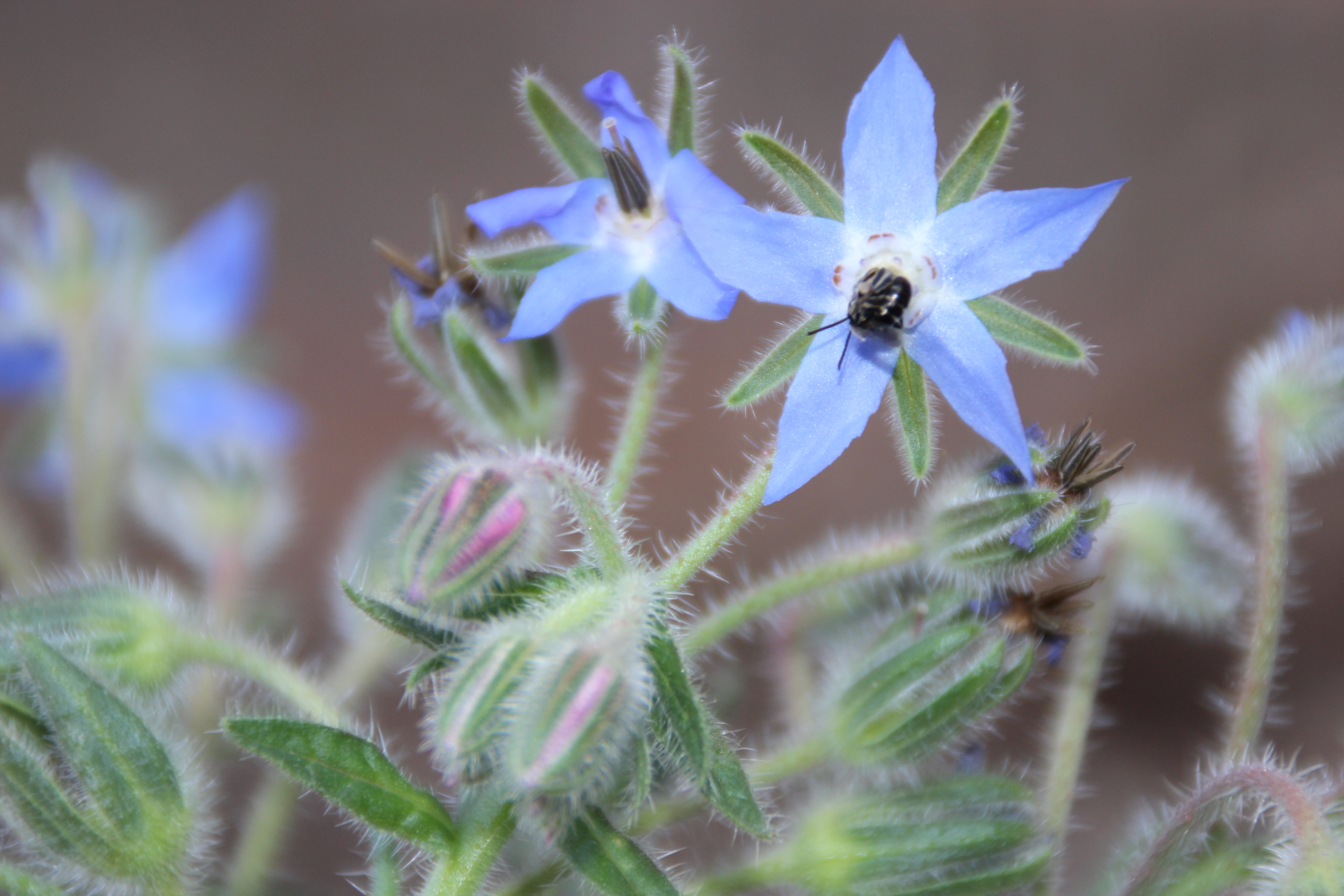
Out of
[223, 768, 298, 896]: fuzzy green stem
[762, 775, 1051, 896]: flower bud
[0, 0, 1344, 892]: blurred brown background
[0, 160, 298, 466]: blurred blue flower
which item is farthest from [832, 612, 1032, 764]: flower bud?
[0, 0, 1344, 892]: blurred brown background

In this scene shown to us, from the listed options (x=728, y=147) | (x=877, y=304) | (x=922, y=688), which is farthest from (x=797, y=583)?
(x=728, y=147)

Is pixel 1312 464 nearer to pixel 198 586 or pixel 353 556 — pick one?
pixel 353 556

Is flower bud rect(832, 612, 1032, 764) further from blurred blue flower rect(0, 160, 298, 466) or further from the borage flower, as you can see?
blurred blue flower rect(0, 160, 298, 466)

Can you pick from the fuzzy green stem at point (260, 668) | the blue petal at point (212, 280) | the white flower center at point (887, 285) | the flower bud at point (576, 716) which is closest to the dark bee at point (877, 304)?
the white flower center at point (887, 285)

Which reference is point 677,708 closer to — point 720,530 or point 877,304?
point 720,530

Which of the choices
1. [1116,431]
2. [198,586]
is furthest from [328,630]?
[1116,431]

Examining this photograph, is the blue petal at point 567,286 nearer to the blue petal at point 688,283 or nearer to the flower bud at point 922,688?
the blue petal at point 688,283
